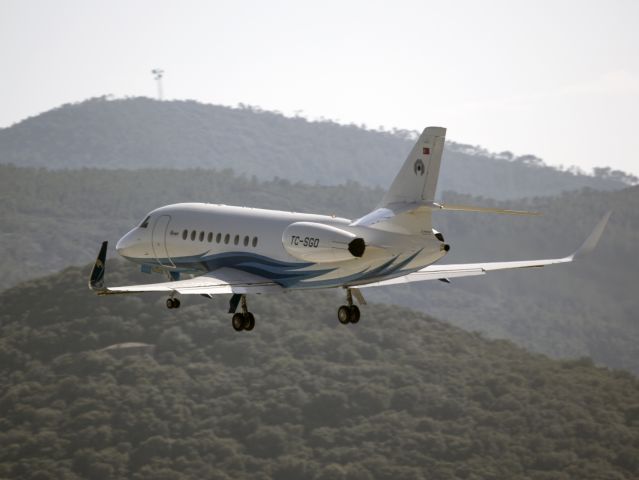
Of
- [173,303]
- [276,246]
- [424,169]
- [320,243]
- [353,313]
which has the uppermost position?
Answer: [424,169]

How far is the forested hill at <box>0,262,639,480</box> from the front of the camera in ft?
501

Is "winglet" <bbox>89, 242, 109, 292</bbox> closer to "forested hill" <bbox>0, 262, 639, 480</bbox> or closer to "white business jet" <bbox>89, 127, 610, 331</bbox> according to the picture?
"white business jet" <bbox>89, 127, 610, 331</bbox>

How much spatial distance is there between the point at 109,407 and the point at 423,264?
125 meters

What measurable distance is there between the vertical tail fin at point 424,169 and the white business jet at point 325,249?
35 mm

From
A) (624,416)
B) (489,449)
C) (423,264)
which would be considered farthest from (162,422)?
(423,264)

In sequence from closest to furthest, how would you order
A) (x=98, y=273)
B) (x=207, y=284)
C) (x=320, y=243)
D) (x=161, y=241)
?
1. (x=98, y=273)
2. (x=320, y=243)
3. (x=207, y=284)
4. (x=161, y=241)

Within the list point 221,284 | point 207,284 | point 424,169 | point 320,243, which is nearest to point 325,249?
point 320,243

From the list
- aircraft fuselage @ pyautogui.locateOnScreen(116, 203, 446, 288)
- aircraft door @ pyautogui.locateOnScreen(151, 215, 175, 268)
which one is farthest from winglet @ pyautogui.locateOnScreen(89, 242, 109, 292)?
aircraft door @ pyautogui.locateOnScreen(151, 215, 175, 268)

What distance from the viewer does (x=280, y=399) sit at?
16612 cm

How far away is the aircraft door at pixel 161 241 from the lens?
47.8 m

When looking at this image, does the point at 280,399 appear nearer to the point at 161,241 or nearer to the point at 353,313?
the point at 161,241

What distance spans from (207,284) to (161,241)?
777 cm

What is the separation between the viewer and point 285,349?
183375mm

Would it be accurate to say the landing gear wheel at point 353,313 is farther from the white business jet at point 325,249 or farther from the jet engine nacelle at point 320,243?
the jet engine nacelle at point 320,243
